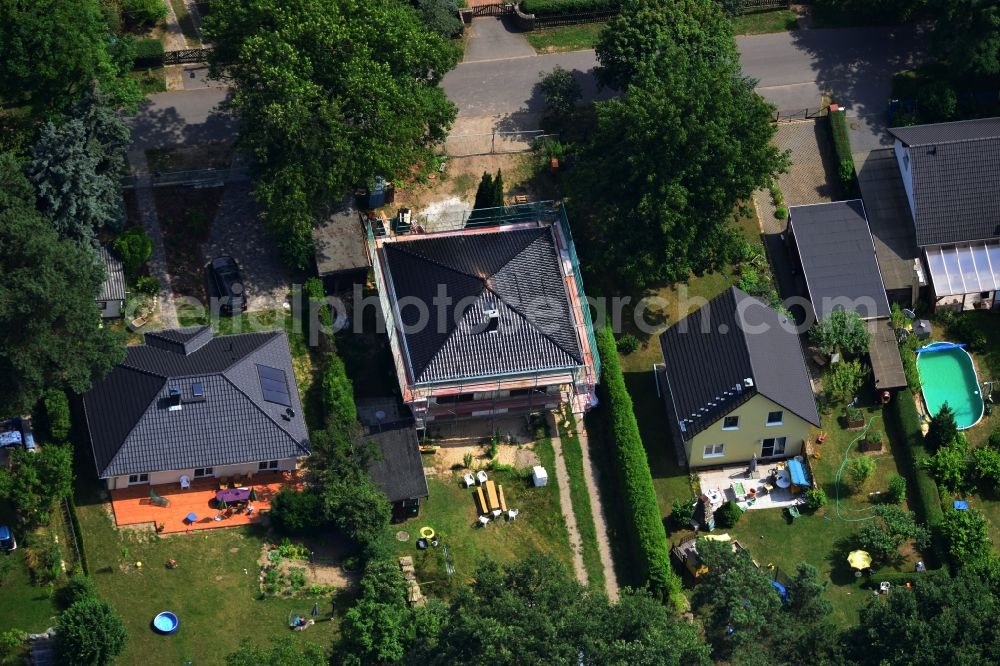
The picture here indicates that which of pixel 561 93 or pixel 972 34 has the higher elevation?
pixel 561 93

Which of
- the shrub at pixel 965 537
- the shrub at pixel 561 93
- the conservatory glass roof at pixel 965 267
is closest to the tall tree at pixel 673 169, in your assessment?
the shrub at pixel 561 93

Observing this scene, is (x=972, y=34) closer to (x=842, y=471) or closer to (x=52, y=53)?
(x=842, y=471)

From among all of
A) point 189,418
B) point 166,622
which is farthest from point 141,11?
point 166,622

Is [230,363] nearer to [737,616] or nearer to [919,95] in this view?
[737,616]

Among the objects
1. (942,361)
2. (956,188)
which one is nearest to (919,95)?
(956,188)

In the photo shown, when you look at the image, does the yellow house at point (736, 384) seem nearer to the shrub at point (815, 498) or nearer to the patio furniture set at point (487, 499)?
the shrub at point (815, 498)

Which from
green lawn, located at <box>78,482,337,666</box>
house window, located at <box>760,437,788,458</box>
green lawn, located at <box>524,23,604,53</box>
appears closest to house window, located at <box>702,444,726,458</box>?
house window, located at <box>760,437,788,458</box>
